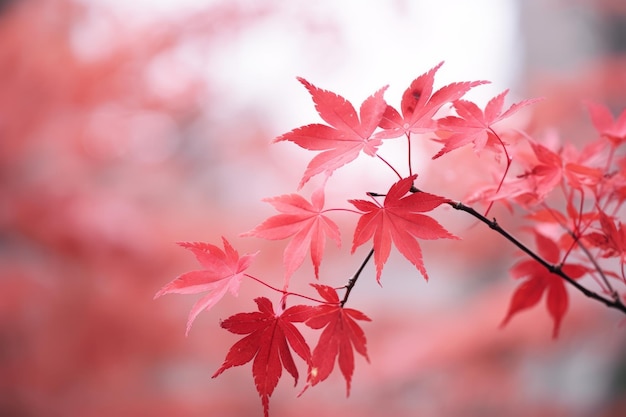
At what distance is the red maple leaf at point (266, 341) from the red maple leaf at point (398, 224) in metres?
0.08

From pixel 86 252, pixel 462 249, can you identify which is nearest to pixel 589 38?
pixel 462 249

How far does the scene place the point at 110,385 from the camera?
1.40 m

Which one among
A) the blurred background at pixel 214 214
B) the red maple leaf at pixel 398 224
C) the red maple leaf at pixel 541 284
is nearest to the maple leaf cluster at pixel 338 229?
the red maple leaf at pixel 398 224

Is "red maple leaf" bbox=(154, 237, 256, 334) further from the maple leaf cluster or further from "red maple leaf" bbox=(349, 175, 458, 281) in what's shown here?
"red maple leaf" bbox=(349, 175, 458, 281)

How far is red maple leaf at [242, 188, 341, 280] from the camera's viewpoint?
1.59ft

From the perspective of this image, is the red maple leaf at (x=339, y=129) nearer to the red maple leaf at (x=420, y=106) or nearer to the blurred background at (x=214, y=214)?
the red maple leaf at (x=420, y=106)

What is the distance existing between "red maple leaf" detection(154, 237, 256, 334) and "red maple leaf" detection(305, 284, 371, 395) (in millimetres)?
75

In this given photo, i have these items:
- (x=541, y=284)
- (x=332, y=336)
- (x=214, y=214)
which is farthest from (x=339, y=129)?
(x=214, y=214)

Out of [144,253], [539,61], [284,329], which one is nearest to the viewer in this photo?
[284,329]

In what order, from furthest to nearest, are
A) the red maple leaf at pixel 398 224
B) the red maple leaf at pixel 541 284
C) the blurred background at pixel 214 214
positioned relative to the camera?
the blurred background at pixel 214 214, the red maple leaf at pixel 541 284, the red maple leaf at pixel 398 224

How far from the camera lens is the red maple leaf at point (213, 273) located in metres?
0.47

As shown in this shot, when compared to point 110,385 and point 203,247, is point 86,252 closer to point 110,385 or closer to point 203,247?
point 110,385

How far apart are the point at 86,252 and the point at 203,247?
1027 millimetres

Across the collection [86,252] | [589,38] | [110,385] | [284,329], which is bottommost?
[110,385]
